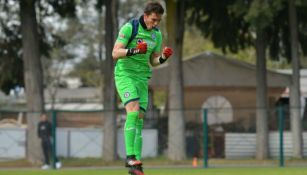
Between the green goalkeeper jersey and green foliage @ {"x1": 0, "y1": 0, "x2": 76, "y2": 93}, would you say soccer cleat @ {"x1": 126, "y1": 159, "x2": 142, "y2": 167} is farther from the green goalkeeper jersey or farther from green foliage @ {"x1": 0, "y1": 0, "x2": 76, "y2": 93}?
green foliage @ {"x1": 0, "y1": 0, "x2": 76, "y2": 93}

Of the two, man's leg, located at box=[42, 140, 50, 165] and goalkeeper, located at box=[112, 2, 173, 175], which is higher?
goalkeeper, located at box=[112, 2, 173, 175]

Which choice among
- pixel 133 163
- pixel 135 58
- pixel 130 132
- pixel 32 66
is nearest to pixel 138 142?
pixel 130 132

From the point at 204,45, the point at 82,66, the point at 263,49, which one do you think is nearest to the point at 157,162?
the point at 263,49

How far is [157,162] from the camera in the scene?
2980 cm

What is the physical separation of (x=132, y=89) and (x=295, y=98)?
2205cm

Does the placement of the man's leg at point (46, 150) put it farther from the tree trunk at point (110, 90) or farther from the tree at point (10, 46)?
the tree at point (10, 46)

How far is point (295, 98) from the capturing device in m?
31.3

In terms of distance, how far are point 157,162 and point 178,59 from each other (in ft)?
14.3

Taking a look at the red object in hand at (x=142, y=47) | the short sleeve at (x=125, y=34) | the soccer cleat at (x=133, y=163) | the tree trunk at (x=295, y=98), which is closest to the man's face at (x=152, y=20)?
the short sleeve at (x=125, y=34)

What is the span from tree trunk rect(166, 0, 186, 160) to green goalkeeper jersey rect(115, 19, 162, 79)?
66.8 ft

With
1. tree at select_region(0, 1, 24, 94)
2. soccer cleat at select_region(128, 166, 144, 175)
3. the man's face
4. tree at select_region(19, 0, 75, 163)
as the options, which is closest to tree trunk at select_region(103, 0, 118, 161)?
tree at select_region(19, 0, 75, 163)

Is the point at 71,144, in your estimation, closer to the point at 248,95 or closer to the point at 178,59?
the point at 178,59

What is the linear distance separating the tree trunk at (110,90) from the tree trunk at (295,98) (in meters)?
7.18

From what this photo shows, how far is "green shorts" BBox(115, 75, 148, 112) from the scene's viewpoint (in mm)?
10094
